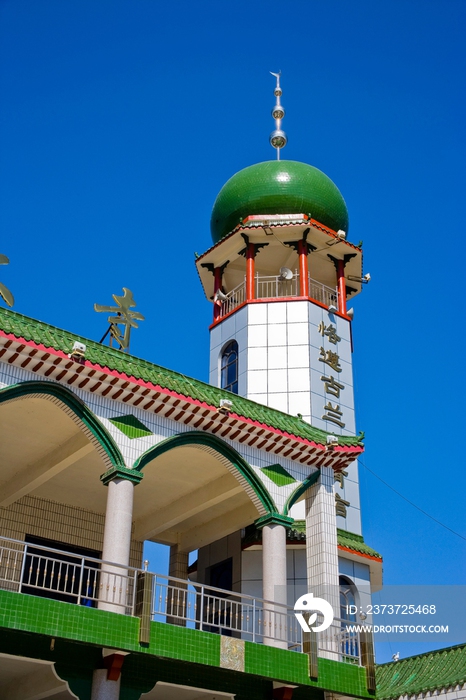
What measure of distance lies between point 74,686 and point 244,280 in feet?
57.3

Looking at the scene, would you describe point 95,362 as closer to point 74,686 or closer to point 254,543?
point 74,686

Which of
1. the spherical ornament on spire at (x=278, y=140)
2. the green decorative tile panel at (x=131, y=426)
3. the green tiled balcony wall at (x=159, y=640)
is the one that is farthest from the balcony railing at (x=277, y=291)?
the green tiled balcony wall at (x=159, y=640)

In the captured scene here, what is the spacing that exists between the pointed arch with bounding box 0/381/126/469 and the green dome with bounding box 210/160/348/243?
13.3m

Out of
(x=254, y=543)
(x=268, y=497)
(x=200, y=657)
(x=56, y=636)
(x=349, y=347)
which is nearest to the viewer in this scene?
(x=56, y=636)

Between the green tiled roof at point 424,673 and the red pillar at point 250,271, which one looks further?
the red pillar at point 250,271

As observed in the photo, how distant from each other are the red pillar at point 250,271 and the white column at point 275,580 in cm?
1022

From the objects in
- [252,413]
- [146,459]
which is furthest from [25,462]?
[252,413]

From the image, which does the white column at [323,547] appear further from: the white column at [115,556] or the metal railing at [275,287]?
the metal railing at [275,287]

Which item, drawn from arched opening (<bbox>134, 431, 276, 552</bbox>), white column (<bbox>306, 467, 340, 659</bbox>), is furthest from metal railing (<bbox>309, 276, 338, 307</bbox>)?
white column (<bbox>306, 467, 340, 659</bbox>)

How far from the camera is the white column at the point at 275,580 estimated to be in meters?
16.7

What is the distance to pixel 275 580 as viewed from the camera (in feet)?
56.1

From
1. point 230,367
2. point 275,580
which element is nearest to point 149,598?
point 275,580

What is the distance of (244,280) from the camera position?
29.5 meters

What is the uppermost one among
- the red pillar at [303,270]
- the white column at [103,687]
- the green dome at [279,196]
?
the green dome at [279,196]
